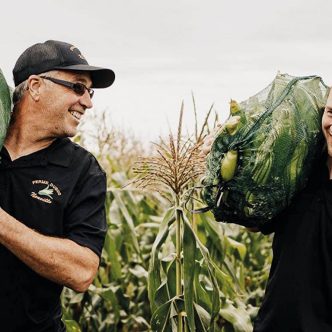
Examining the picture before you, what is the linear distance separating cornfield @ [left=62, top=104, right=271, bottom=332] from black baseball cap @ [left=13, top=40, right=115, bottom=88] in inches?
17.0

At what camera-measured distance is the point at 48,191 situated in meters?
3.09

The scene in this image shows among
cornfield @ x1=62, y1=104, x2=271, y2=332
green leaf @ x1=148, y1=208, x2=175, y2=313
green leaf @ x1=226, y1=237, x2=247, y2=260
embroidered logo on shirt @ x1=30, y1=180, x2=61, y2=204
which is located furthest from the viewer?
green leaf @ x1=226, y1=237, x2=247, y2=260

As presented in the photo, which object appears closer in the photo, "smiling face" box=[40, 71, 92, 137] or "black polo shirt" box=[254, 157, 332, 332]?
"black polo shirt" box=[254, 157, 332, 332]

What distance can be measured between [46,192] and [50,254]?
30cm

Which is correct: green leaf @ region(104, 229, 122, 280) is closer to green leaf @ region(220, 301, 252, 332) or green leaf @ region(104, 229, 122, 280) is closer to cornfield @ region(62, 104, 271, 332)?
cornfield @ region(62, 104, 271, 332)

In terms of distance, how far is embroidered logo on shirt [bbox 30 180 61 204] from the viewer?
3.07m

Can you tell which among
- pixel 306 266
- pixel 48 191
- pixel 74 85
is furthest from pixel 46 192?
pixel 306 266

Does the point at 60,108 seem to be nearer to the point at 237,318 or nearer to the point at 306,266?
the point at 306,266

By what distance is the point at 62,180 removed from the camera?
3.14 m

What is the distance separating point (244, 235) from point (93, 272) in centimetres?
382

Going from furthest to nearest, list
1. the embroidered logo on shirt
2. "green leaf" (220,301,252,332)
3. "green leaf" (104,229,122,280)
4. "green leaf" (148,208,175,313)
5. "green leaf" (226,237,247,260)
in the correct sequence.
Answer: "green leaf" (104,229,122,280) → "green leaf" (226,237,247,260) → "green leaf" (220,301,252,332) → "green leaf" (148,208,175,313) → the embroidered logo on shirt

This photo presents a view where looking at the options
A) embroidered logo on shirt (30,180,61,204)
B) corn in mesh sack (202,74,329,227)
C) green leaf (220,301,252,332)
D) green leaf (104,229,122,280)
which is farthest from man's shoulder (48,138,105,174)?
green leaf (104,229,122,280)

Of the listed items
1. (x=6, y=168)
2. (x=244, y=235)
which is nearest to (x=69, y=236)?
(x=6, y=168)

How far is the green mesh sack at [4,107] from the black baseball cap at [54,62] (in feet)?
0.88
